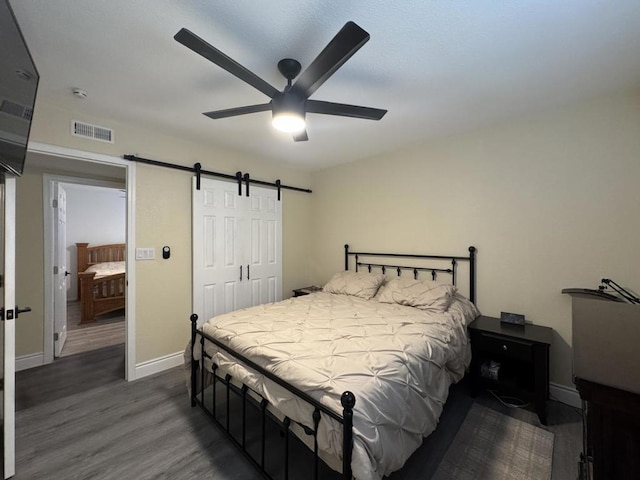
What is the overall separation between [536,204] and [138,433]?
12.3ft

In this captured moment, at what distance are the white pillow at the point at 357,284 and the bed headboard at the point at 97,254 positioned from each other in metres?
5.13

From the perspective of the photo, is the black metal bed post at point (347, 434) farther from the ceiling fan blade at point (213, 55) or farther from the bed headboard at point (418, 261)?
the bed headboard at point (418, 261)

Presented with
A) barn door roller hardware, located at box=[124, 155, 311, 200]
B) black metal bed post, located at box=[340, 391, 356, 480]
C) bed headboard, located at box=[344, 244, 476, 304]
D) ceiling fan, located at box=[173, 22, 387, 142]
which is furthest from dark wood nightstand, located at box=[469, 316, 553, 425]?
barn door roller hardware, located at box=[124, 155, 311, 200]

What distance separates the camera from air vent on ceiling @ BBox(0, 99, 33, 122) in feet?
3.57

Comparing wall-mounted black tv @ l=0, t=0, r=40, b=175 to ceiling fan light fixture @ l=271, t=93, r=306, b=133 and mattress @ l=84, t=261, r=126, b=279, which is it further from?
mattress @ l=84, t=261, r=126, b=279

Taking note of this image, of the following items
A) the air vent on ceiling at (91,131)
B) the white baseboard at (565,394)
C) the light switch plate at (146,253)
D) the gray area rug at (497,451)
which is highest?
the air vent on ceiling at (91,131)

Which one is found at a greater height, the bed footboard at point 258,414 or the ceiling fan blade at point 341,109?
the ceiling fan blade at point 341,109

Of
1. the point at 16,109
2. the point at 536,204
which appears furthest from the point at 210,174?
the point at 536,204

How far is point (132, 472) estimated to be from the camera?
5.35 ft

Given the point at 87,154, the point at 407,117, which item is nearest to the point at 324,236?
the point at 407,117

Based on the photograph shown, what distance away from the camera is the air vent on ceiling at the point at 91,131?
7.98 ft

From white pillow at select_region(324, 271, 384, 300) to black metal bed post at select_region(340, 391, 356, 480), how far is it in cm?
200

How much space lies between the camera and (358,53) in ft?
5.46

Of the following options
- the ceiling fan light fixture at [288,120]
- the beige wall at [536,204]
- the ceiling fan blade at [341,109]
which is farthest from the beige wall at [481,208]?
the ceiling fan light fixture at [288,120]
